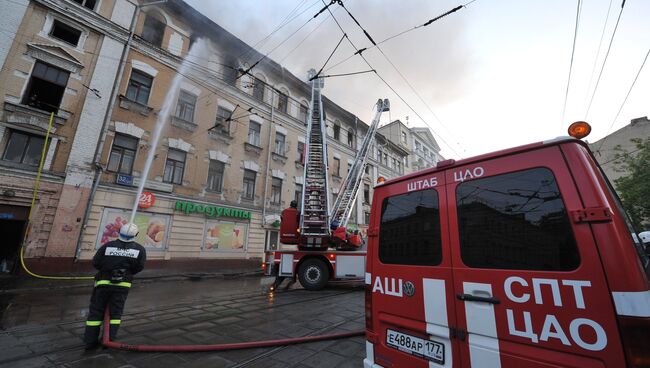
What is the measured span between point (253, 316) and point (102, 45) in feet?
46.0

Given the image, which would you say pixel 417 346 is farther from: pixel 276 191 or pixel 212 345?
pixel 276 191

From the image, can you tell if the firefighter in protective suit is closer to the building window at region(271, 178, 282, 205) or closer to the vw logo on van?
the vw logo on van

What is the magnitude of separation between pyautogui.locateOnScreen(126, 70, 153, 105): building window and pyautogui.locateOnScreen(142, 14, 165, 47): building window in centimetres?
197

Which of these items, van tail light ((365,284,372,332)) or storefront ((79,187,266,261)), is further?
storefront ((79,187,266,261))

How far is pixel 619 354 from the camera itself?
4.83ft

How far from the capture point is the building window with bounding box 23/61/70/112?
35.3 feet

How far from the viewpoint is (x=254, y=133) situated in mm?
18219

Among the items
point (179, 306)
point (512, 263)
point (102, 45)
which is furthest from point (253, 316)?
point (102, 45)

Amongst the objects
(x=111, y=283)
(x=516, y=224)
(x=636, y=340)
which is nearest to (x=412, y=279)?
(x=516, y=224)

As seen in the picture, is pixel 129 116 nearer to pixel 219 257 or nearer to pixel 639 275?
pixel 219 257

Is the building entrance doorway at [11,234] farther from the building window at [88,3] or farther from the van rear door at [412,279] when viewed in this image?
the van rear door at [412,279]

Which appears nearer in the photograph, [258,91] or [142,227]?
[142,227]

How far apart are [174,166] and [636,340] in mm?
15946

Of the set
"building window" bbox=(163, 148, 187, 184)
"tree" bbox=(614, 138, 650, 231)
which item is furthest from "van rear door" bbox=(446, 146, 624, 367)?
"tree" bbox=(614, 138, 650, 231)
